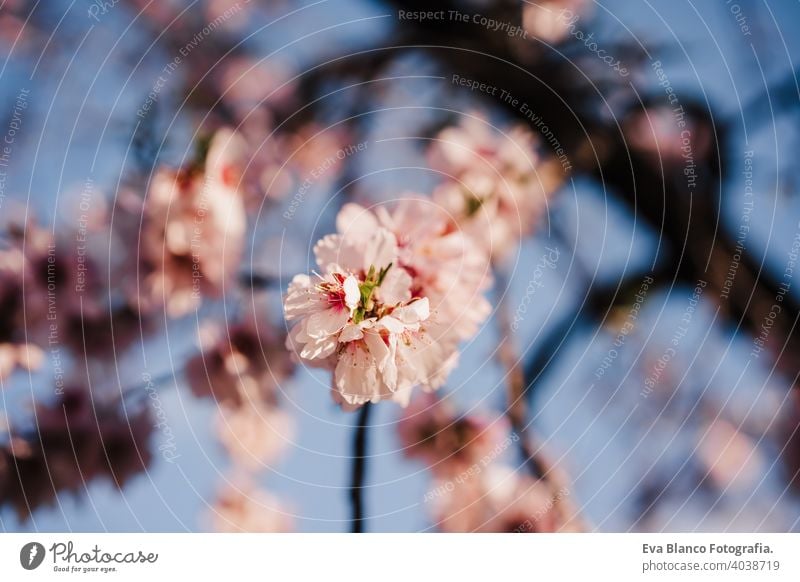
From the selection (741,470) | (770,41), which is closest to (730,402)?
(741,470)

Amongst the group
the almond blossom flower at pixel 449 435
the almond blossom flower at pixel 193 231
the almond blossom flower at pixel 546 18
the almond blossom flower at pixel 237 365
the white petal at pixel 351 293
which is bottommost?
the almond blossom flower at pixel 449 435

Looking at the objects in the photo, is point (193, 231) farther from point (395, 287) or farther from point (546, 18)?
point (546, 18)

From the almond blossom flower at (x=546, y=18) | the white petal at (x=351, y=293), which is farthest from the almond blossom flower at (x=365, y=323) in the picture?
the almond blossom flower at (x=546, y=18)

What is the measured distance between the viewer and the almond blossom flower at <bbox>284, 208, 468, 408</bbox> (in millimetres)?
462

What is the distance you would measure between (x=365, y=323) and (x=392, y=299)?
0.10 ft

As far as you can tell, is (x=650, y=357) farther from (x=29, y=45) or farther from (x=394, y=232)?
(x=29, y=45)

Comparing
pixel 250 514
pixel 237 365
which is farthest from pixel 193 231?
pixel 250 514

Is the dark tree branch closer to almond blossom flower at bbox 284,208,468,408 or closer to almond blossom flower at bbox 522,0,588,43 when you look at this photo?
almond blossom flower at bbox 284,208,468,408

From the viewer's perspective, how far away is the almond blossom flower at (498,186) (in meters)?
0.50

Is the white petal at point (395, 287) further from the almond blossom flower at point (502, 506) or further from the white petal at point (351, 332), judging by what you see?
the almond blossom flower at point (502, 506)

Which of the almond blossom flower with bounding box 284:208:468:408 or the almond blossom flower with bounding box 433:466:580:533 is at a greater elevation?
the almond blossom flower with bounding box 284:208:468:408
